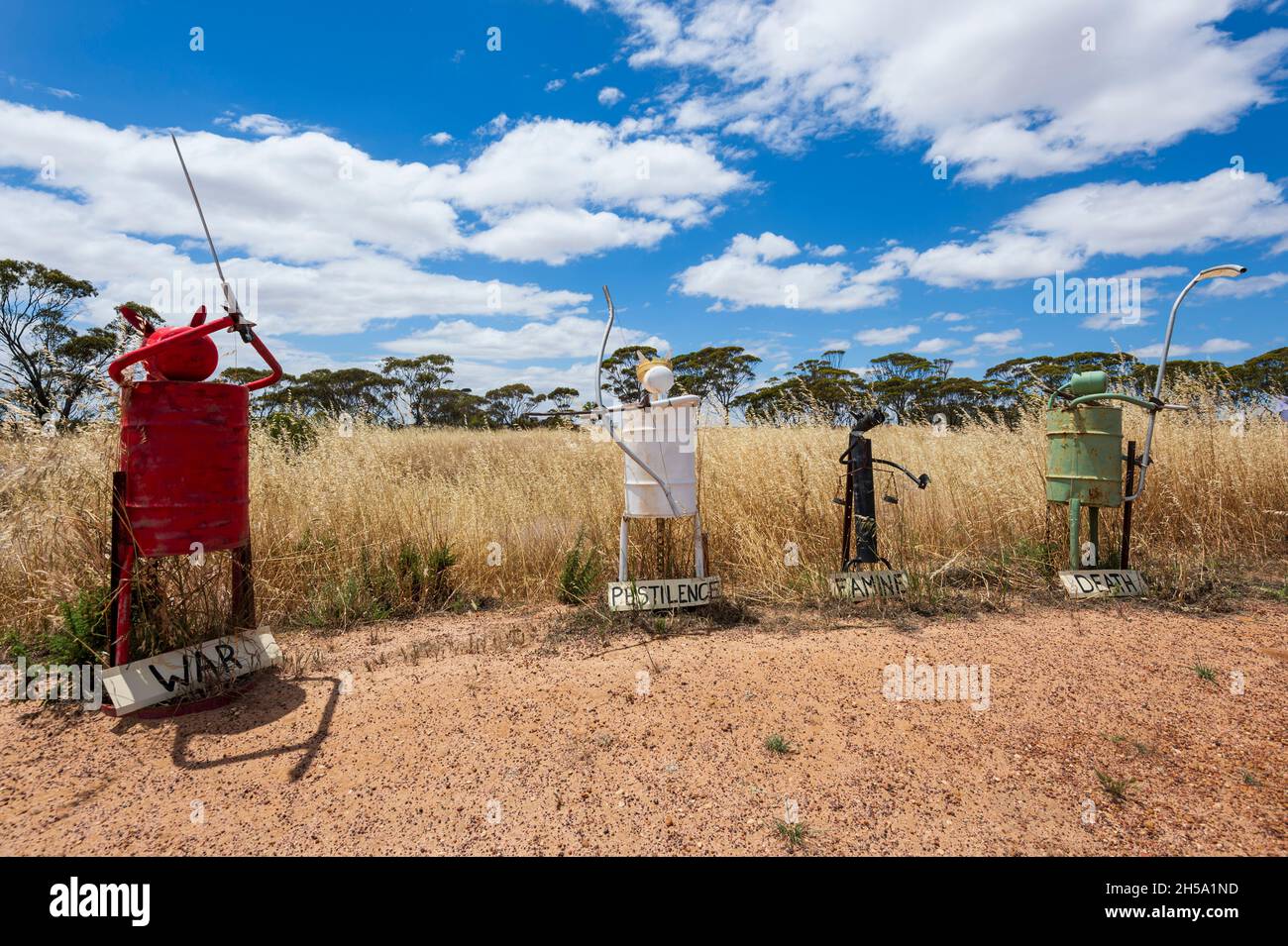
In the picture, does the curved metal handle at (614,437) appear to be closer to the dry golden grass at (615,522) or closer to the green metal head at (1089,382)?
the dry golden grass at (615,522)

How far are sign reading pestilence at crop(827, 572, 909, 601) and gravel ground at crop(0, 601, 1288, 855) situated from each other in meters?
0.69

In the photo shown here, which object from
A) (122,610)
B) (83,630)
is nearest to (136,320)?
(122,610)

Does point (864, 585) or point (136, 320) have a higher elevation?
point (136, 320)

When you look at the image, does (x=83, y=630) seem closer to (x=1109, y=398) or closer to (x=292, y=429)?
(x=292, y=429)

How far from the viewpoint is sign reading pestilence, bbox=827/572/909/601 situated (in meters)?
4.27

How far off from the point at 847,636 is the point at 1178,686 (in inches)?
58.9

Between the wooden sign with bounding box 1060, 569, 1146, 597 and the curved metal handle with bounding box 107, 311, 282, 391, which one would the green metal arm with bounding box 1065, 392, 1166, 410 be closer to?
the wooden sign with bounding box 1060, 569, 1146, 597

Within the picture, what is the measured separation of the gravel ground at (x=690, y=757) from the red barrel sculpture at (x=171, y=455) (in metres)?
0.78

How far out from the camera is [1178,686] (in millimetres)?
A: 2998

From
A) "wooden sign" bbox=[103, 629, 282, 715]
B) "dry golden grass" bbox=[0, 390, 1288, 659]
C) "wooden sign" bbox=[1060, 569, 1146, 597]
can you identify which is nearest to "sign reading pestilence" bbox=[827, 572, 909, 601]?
"dry golden grass" bbox=[0, 390, 1288, 659]

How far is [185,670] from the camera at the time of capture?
303 centimetres

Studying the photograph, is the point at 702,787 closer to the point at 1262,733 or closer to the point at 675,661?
the point at 675,661

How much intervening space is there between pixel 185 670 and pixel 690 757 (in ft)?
7.97

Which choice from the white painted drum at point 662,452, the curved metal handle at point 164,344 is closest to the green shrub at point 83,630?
the curved metal handle at point 164,344
